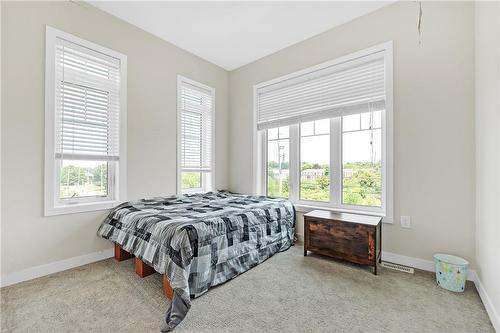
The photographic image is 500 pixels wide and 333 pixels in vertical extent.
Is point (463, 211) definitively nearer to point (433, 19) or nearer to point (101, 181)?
point (433, 19)

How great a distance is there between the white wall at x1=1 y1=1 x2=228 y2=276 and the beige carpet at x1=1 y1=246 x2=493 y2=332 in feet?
1.10

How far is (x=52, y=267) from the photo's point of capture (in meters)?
2.15

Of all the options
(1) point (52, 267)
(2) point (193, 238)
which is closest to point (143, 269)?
(2) point (193, 238)

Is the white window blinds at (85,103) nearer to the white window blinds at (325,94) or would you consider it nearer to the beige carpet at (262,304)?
the beige carpet at (262,304)

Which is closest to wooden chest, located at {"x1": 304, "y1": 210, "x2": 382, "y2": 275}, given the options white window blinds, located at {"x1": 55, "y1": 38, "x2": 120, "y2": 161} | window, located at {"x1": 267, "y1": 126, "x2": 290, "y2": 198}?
window, located at {"x1": 267, "y1": 126, "x2": 290, "y2": 198}

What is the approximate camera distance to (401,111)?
234 centimetres

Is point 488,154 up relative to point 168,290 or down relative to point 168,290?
up

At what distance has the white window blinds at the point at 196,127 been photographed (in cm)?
336

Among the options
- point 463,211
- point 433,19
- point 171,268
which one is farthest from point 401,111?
point 171,268

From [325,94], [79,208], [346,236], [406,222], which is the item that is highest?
[325,94]

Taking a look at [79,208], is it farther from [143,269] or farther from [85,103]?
[85,103]

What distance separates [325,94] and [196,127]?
1.95 m

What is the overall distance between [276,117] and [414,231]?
2.20 metres

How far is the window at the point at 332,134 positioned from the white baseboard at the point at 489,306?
0.81m
